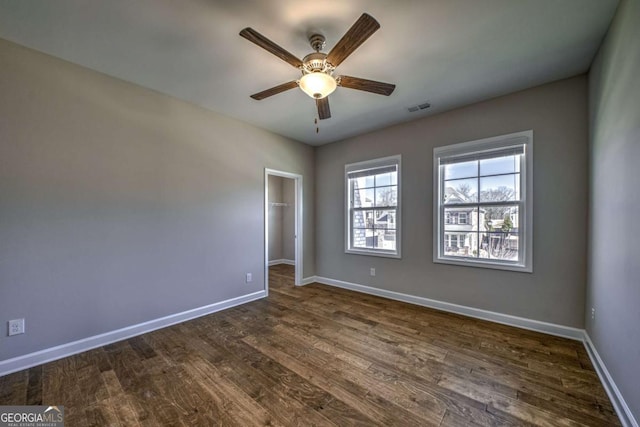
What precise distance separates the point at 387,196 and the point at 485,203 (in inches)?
54.8

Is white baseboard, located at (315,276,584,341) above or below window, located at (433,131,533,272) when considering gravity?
below

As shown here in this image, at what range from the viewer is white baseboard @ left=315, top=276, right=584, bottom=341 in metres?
2.73

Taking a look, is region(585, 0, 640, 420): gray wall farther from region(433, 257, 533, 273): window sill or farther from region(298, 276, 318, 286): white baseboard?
region(298, 276, 318, 286): white baseboard

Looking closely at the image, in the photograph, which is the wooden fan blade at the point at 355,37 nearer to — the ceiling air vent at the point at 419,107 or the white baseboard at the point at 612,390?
the ceiling air vent at the point at 419,107

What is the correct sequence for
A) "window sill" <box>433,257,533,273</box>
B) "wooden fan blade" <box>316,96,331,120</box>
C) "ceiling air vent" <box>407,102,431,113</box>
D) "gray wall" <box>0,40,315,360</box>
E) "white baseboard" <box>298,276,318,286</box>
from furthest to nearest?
1. "white baseboard" <box>298,276,318,286</box>
2. "ceiling air vent" <box>407,102,431,113</box>
3. "window sill" <box>433,257,533,273</box>
4. "wooden fan blade" <box>316,96,331,120</box>
5. "gray wall" <box>0,40,315,360</box>

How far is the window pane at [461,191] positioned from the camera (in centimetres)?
333

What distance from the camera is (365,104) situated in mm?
3279

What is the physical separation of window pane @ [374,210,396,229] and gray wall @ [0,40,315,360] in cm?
222

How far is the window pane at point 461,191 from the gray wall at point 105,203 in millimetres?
2971

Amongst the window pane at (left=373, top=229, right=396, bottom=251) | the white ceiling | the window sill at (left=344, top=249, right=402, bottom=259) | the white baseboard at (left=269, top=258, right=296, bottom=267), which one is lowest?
the white baseboard at (left=269, top=258, right=296, bottom=267)

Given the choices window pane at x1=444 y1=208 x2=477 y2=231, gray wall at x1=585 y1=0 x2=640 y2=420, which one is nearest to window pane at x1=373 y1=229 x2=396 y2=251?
window pane at x1=444 y1=208 x2=477 y2=231

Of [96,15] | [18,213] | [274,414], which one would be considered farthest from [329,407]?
[96,15]

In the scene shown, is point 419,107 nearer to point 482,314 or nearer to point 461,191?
point 461,191

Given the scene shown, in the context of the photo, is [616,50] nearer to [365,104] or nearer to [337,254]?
[365,104]
